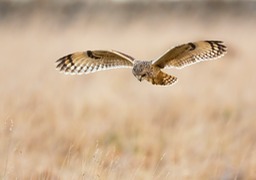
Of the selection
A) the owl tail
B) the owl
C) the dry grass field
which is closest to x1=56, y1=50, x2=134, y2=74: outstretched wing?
the owl

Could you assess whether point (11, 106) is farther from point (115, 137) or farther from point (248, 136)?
point (248, 136)

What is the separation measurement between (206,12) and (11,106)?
40.8 ft

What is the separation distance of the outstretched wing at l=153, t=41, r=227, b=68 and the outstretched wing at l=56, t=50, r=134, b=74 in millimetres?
119

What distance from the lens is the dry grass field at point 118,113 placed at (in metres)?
5.04

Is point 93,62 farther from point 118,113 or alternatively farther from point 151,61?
point 118,113

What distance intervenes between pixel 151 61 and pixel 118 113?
14.9ft

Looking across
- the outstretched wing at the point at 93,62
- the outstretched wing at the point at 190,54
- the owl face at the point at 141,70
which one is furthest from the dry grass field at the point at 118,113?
the owl face at the point at 141,70

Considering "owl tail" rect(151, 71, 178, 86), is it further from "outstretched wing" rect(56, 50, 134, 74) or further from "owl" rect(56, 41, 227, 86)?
"outstretched wing" rect(56, 50, 134, 74)

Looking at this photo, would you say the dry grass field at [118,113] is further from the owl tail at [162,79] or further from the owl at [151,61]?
the owl tail at [162,79]

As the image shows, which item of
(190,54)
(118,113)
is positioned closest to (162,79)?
(190,54)

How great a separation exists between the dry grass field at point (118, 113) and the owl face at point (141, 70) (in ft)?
3.33

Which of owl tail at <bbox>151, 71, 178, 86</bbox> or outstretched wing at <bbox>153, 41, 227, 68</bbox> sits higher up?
outstretched wing at <bbox>153, 41, 227, 68</bbox>

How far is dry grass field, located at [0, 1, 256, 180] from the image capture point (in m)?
5.04

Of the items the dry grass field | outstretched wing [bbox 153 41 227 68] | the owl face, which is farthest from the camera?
the dry grass field
